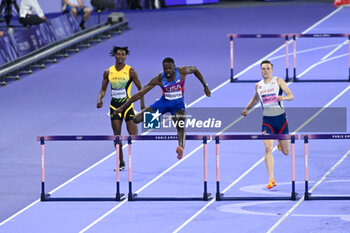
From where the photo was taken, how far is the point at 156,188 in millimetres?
15766

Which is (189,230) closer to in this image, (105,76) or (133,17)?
(105,76)

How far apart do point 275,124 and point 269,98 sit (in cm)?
40

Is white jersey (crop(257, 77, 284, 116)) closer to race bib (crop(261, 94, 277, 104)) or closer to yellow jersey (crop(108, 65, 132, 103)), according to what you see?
race bib (crop(261, 94, 277, 104))

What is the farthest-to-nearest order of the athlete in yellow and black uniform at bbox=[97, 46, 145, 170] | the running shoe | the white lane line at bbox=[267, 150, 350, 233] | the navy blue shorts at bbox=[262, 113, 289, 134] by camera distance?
the athlete in yellow and black uniform at bbox=[97, 46, 145, 170]
the navy blue shorts at bbox=[262, 113, 289, 134]
the running shoe
the white lane line at bbox=[267, 150, 350, 233]

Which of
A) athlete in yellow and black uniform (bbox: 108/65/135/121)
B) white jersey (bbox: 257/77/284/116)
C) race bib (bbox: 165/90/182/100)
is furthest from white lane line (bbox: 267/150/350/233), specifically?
athlete in yellow and black uniform (bbox: 108/65/135/121)

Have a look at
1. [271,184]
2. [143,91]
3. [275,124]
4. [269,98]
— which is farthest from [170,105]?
[271,184]

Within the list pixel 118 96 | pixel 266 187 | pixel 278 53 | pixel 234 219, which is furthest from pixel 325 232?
pixel 278 53

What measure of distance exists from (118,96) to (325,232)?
4762 mm

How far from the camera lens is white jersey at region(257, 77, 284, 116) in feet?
50.9

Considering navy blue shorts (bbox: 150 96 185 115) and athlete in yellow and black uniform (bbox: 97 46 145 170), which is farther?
athlete in yellow and black uniform (bbox: 97 46 145 170)

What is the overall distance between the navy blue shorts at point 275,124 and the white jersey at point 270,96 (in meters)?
0.06

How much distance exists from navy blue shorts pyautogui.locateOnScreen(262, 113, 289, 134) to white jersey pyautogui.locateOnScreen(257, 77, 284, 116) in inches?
2.4

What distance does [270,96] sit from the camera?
15500mm

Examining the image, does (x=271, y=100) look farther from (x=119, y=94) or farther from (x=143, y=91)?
(x=119, y=94)
